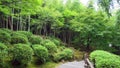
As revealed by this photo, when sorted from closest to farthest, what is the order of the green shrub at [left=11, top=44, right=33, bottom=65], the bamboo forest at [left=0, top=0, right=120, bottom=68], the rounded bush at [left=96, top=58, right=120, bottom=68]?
the rounded bush at [left=96, top=58, right=120, bottom=68], the bamboo forest at [left=0, top=0, right=120, bottom=68], the green shrub at [left=11, top=44, right=33, bottom=65]

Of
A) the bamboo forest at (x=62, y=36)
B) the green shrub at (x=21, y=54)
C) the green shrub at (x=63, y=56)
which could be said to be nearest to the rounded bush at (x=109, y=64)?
the bamboo forest at (x=62, y=36)

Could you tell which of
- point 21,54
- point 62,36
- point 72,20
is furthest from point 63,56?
point 62,36

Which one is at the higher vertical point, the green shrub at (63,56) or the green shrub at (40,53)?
the green shrub at (40,53)

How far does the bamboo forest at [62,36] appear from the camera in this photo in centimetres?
1006

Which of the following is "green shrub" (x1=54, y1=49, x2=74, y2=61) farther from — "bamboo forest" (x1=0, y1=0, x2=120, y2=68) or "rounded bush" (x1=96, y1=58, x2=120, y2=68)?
"rounded bush" (x1=96, y1=58, x2=120, y2=68)

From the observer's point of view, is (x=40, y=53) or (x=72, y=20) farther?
(x=72, y=20)

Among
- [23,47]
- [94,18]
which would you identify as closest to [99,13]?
[94,18]

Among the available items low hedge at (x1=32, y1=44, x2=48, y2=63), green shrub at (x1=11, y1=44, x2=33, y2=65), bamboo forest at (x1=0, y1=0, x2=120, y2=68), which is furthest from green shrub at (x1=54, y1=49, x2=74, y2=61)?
green shrub at (x1=11, y1=44, x2=33, y2=65)

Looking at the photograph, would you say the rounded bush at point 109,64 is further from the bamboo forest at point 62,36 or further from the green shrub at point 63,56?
the green shrub at point 63,56

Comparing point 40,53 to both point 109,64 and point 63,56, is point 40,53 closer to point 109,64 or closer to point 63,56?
point 63,56

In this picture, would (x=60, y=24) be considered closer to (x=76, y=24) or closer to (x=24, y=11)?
(x=76, y=24)

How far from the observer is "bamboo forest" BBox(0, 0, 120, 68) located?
33.0 feet

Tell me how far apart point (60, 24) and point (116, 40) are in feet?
25.9

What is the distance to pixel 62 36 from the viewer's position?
30.3 metres
